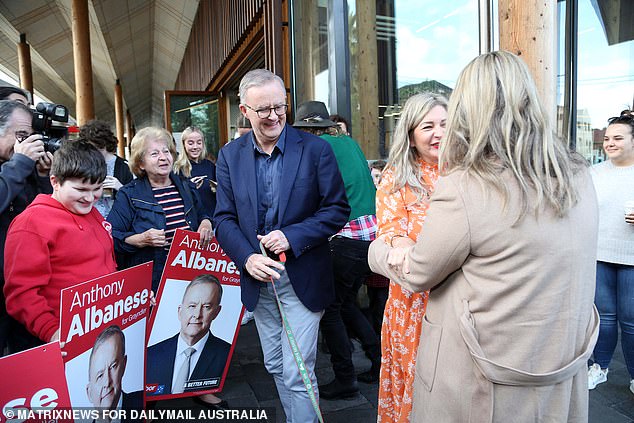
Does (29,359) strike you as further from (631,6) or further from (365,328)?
(631,6)

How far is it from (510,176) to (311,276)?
110cm

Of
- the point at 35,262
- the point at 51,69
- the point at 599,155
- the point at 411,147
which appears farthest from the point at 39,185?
the point at 51,69

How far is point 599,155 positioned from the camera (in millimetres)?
4895

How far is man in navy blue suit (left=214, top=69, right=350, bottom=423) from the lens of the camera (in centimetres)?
201

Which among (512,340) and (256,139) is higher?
(256,139)

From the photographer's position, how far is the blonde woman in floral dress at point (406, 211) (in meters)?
1.75

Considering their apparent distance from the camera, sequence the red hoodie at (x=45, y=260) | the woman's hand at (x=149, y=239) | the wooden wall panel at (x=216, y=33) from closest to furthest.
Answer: the red hoodie at (x=45, y=260)
the woman's hand at (x=149, y=239)
the wooden wall panel at (x=216, y=33)

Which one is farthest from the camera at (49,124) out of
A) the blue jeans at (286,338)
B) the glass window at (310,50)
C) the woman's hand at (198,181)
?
the glass window at (310,50)

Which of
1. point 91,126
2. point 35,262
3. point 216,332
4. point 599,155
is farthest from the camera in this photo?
point 599,155

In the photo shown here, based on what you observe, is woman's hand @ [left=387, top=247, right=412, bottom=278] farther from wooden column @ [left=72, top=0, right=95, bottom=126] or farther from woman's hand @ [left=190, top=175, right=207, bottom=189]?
wooden column @ [left=72, top=0, right=95, bottom=126]

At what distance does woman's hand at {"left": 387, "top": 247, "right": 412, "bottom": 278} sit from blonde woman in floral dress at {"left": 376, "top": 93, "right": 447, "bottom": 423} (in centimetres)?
26

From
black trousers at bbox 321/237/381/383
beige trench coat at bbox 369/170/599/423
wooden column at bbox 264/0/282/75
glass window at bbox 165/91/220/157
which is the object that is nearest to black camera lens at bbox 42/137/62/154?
black trousers at bbox 321/237/381/383

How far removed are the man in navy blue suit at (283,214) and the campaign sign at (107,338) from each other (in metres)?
0.45

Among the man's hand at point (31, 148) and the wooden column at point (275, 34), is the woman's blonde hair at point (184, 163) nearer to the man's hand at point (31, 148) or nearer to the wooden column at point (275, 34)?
the wooden column at point (275, 34)
